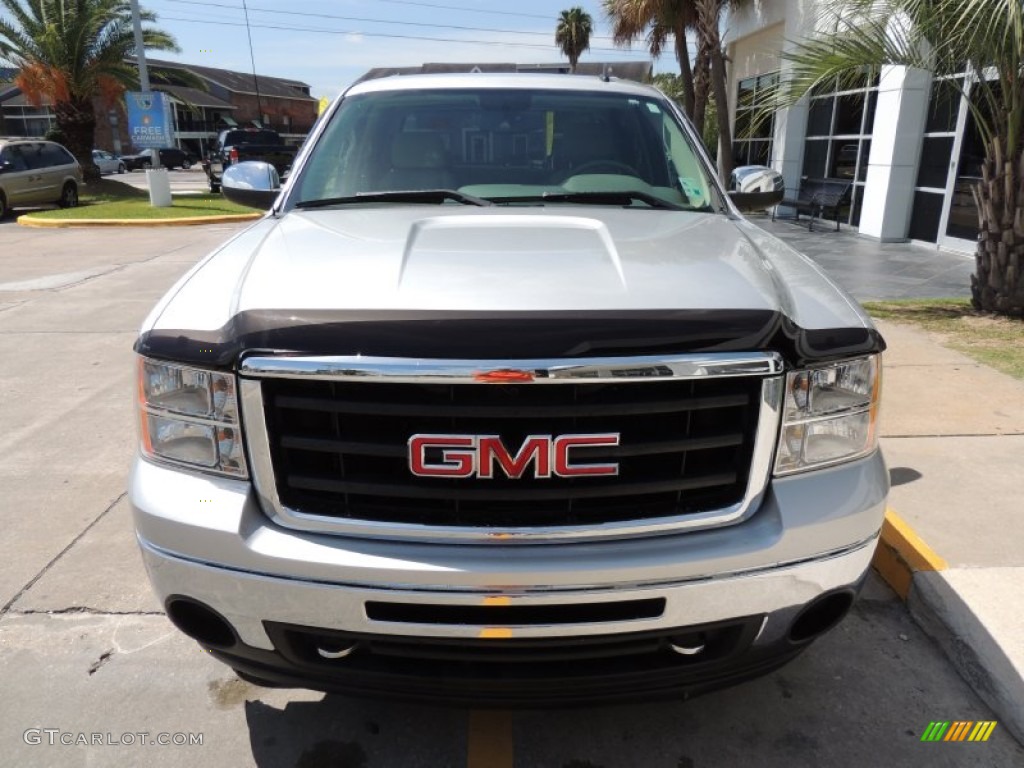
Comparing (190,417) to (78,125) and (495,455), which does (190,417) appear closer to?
(495,455)

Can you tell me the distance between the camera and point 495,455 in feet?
5.88

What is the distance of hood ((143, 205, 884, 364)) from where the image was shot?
1.75 meters

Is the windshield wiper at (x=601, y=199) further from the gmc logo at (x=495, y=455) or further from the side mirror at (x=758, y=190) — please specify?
the gmc logo at (x=495, y=455)

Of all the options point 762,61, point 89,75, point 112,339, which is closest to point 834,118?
point 762,61

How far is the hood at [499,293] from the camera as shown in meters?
1.75

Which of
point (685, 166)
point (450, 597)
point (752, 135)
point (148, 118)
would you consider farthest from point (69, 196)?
point (450, 597)

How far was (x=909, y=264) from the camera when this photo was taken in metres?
10.5

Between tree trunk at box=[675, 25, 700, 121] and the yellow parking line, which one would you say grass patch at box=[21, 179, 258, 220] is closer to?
tree trunk at box=[675, 25, 700, 121]

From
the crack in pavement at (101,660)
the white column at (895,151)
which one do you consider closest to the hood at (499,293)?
the crack in pavement at (101,660)

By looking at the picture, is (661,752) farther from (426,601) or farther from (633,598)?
(426,601)

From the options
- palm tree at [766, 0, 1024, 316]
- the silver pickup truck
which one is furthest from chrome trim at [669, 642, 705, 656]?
palm tree at [766, 0, 1024, 316]

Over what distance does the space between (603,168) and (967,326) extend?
205 inches

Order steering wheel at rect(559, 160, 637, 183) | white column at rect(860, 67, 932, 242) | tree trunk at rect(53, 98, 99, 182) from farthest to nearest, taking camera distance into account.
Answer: tree trunk at rect(53, 98, 99, 182) → white column at rect(860, 67, 932, 242) → steering wheel at rect(559, 160, 637, 183)

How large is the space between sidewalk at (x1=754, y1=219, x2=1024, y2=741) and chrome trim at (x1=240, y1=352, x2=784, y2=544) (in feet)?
4.14
